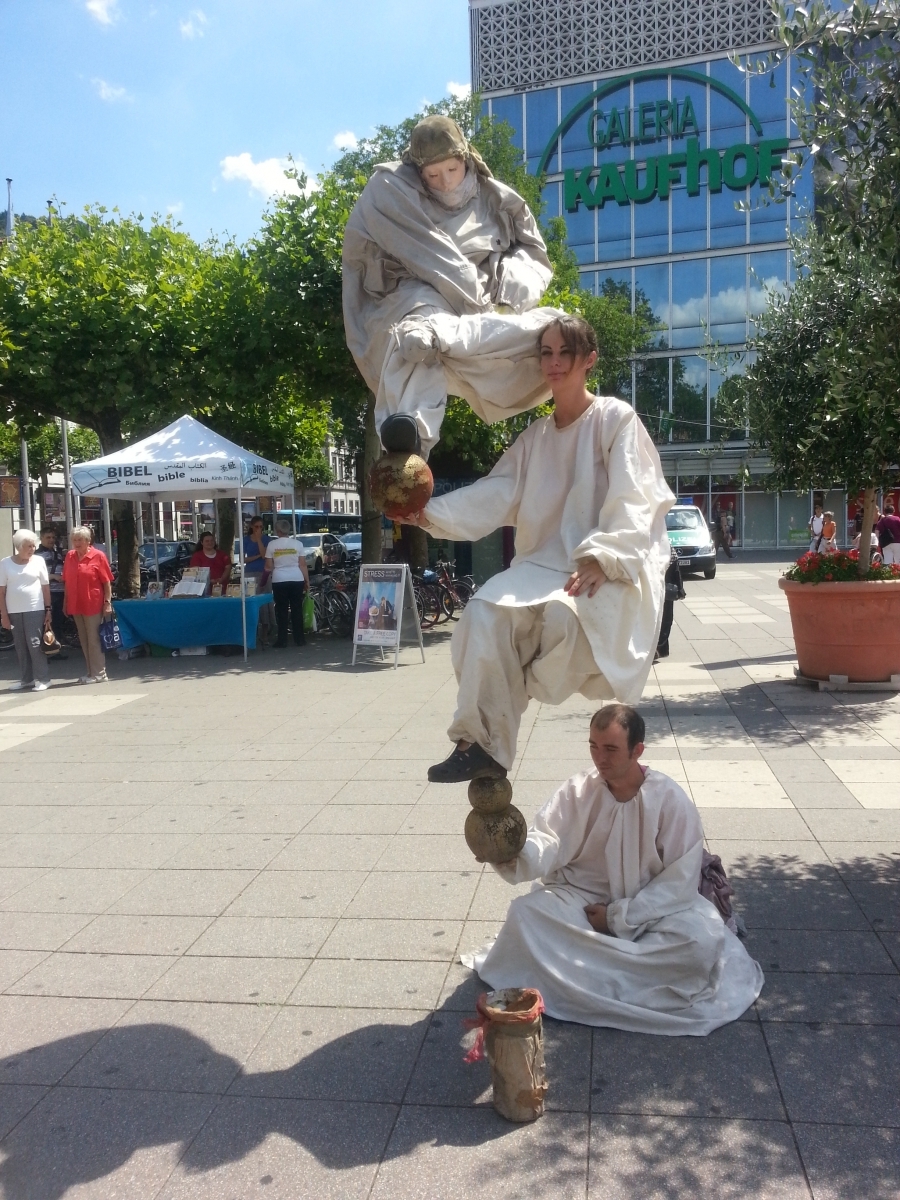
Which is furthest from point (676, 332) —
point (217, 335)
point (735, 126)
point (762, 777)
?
point (762, 777)

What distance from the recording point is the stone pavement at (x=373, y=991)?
114 inches

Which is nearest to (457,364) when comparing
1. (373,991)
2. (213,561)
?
(373,991)

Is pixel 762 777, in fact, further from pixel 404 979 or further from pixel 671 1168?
pixel 671 1168

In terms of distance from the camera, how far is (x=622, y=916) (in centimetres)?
364

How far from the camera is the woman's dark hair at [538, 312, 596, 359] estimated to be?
299 centimetres

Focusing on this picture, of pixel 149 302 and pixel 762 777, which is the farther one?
pixel 149 302

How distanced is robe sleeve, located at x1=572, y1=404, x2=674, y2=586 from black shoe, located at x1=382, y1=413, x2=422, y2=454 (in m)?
0.55

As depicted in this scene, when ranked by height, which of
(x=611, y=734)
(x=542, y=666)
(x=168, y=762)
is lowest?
(x=168, y=762)

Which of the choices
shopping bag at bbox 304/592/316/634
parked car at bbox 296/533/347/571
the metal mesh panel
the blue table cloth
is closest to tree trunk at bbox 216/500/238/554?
parked car at bbox 296/533/347/571

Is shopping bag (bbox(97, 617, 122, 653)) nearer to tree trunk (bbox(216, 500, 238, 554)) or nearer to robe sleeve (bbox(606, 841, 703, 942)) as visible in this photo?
tree trunk (bbox(216, 500, 238, 554))

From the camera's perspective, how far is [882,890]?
15.4 feet

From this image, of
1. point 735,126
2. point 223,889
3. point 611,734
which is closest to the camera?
point 611,734

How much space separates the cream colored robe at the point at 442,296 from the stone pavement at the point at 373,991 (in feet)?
6.87

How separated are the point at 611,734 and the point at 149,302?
510 inches
